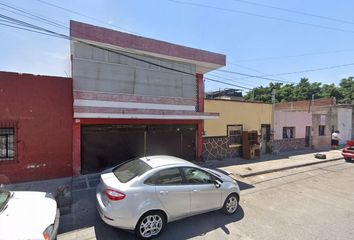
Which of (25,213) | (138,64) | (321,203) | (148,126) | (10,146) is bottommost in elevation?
(321,203)

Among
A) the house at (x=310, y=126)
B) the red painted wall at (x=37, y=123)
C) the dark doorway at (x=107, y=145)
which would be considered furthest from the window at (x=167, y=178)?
the house at (x=310, y=126)

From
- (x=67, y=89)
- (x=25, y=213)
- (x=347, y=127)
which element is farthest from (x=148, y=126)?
(x=347, y=127)

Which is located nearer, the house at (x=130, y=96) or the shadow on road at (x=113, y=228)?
the shadow on road at (x=113, y=228)

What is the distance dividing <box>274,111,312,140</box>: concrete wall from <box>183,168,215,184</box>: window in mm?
12003

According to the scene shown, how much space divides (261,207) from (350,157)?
1135cm

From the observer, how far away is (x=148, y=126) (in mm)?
9828

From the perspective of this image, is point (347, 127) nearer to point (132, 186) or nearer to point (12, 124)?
point (132, 186)

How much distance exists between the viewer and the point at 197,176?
5.23 metres

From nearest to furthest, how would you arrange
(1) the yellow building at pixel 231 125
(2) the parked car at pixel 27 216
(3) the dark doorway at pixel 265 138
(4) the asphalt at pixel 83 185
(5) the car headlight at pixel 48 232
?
(2) the parked car at pixel 27 216
(5) the car headlight at pixel 48 232
(4) the asphalt at pixel 83 185
(1) the yellow building at pixel 231 125
(3) the dark doorway at pixel 265 138

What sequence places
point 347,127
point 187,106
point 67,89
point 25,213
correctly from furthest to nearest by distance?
1. point 347,127
2. point 187,106
3. point 67,89
4. point 25,213

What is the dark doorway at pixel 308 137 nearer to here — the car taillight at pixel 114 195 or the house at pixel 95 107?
the house at pixel 95 107

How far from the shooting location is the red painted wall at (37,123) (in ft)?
24.6

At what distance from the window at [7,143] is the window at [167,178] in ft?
19.8

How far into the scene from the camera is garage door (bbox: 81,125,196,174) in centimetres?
861
